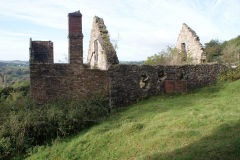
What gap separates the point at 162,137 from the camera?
5.73 metres

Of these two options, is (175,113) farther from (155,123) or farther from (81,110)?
(81,110)

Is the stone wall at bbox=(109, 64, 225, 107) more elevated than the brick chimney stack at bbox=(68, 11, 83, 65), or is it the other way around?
the brick chimney stack at bbox=(68, 11, 83, 65)

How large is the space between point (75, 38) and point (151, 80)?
14.2 ft

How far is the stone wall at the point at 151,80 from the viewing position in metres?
9.59

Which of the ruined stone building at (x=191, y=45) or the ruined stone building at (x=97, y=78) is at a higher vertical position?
the ruined stone building at (x=191, y=45)

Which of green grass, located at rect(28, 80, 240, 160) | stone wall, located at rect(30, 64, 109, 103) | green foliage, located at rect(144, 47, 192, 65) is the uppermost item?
green foliage, located at rect(144, 47, 192, 65)

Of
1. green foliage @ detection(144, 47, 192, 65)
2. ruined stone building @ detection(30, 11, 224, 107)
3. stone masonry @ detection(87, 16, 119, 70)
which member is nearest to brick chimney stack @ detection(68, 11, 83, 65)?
ruined stone building @ detection(30, 11, 224, 107)

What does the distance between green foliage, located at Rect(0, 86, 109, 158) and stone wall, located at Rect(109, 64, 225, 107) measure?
1317 millimetres

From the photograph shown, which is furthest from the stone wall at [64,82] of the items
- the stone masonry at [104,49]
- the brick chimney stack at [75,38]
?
the stone masonry at [104,49]

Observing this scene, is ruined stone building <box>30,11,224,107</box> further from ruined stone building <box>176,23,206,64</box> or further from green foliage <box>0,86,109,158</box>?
ruined stone building <box>176,23,206,64</box>

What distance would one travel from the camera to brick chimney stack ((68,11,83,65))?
9150mm

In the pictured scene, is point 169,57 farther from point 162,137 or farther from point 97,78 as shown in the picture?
point 162,137

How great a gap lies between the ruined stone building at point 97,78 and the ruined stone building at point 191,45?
483 cm

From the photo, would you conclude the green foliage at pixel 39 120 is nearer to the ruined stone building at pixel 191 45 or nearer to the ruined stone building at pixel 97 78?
the ruined stone building at pixel 97 78
